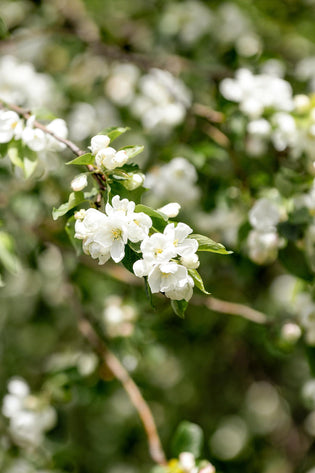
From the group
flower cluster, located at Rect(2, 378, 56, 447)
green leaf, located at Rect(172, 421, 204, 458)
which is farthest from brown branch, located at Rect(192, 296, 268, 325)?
flower cluster, located at Rect(2, 378, 56, 447)

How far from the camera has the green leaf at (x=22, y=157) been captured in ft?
4.98

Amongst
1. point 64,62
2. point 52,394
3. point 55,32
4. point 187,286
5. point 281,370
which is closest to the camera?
point 187,286

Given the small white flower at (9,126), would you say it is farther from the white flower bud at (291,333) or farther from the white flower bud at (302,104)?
the white flower bud at (291,333)

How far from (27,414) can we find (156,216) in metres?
→ 1.20

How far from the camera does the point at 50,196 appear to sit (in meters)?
2.48

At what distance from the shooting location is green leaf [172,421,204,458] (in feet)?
5.76

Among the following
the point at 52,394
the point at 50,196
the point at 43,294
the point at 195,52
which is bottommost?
the point at 43,294

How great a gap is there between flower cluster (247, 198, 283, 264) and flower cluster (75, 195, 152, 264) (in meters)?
0.65

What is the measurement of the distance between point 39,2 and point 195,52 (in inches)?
36.3

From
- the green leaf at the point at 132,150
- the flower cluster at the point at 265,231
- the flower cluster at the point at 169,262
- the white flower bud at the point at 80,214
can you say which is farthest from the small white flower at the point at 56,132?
the flower cluster at the point at 265,231

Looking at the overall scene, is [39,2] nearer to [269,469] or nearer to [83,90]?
[83,90]

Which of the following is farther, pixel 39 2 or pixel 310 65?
pixel 39 2

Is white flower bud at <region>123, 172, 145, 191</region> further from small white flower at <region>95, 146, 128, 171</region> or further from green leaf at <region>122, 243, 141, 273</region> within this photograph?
green leaf at <region>122, 243, 141, 273</region>

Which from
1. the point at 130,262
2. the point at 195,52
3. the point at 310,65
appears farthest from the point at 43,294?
the point at 130,262
